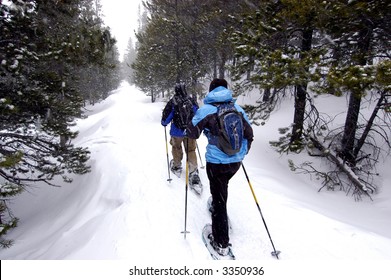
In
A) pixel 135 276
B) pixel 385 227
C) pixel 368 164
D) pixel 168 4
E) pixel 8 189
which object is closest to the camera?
pixel 135 276

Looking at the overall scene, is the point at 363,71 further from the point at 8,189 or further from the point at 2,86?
the point at 2,86

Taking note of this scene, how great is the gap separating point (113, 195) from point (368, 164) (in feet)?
27.0

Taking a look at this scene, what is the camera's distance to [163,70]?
20.1 metres

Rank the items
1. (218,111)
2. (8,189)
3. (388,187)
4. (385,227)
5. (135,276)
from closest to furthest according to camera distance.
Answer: (135,276), (218,111), (8,189), (385,227), (388,187)

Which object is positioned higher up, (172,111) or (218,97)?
(218,97)

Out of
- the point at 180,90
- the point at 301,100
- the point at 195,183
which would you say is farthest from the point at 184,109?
the point at 301,100

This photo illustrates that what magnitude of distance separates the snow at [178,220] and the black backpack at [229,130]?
65.1 inches

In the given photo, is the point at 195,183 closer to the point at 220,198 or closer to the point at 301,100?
the point at 220,198

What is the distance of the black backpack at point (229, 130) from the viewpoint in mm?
3725

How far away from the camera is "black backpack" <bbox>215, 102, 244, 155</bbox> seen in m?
3.72

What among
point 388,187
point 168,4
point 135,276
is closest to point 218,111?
point 135,276

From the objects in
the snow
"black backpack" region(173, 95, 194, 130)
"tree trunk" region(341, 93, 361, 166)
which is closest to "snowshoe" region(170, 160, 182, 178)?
the snow

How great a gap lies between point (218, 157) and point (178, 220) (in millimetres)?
1674

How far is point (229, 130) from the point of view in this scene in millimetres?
3734
